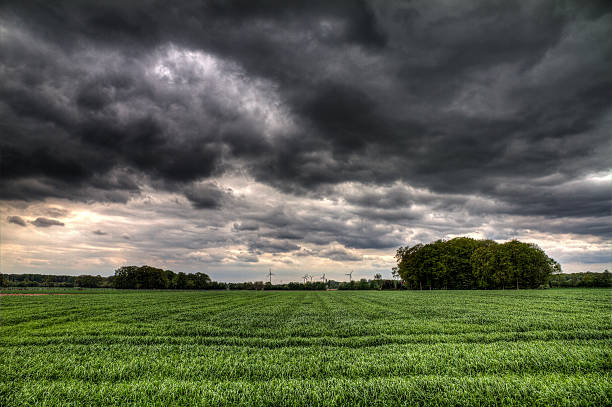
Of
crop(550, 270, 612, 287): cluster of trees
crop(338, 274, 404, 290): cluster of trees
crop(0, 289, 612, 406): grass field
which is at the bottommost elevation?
crop(338, 274, 404, 290): cluster of trees

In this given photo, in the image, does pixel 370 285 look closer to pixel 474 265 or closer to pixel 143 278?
pixel 474 265

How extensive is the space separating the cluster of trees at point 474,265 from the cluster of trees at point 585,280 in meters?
14.2

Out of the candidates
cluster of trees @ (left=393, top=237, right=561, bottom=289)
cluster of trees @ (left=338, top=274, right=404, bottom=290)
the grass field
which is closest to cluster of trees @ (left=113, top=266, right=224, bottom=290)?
cluster of trees @ (left=338, top=274, right=404, bottom=290)

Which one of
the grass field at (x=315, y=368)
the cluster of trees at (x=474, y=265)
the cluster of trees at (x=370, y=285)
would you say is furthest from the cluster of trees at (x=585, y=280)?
the grass field at (x=315, y=368)

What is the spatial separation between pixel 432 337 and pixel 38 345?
15882mm

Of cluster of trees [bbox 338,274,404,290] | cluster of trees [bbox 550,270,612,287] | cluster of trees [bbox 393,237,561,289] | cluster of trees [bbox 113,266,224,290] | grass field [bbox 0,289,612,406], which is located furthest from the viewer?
cluster of trees [bbox 113,266,224,290]

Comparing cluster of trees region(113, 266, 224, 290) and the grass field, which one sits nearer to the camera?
the grass field

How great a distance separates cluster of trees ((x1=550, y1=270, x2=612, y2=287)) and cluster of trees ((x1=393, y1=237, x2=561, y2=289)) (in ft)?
46.6

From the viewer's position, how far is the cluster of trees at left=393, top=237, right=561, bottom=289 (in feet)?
254

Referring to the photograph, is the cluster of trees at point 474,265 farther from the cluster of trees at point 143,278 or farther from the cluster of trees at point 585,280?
the cluster of trees at point 143,278

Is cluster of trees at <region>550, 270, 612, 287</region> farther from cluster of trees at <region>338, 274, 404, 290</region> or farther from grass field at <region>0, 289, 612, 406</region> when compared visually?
grass field at <region>0, 289, 612, 406</region>

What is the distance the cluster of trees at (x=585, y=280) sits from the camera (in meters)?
92.6

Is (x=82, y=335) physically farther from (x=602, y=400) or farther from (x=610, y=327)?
(x=610, y=327)

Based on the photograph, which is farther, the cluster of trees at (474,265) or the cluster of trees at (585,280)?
the cluster of trees at (585,280)
